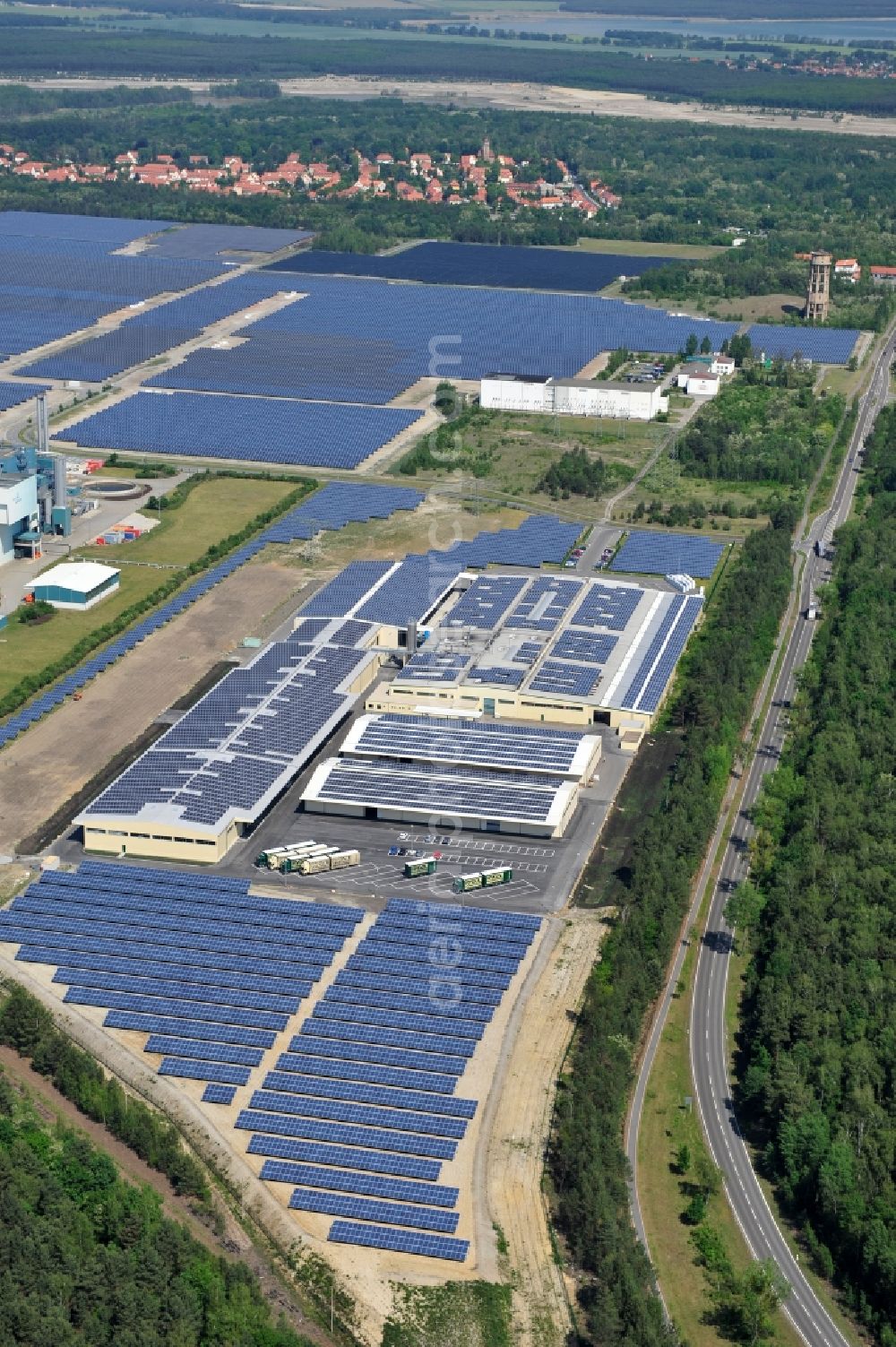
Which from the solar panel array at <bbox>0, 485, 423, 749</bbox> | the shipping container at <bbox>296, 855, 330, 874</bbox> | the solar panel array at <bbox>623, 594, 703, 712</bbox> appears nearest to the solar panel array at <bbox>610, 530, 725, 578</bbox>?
the solar panel array at <bbox>623, 594, 703, 712</bbox>

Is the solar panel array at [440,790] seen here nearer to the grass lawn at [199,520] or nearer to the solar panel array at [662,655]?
the solar panel array at [662,655]

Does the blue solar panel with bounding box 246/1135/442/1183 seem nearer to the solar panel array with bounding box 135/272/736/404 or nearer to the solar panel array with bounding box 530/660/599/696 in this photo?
the solar panel array with bounding box 530/660/599/696

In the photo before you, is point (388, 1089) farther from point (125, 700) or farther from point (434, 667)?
point (125, 700)

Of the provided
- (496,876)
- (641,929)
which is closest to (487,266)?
(496,876)

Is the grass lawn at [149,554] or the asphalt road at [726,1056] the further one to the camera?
the grass lawn at [149,554]

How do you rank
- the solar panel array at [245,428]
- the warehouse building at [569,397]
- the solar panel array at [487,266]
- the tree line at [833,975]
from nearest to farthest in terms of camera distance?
the tree line at [833,975] → the solar panel array at [245,428] → the warehouse building at [569,397] → the solar panel array at [487,266]

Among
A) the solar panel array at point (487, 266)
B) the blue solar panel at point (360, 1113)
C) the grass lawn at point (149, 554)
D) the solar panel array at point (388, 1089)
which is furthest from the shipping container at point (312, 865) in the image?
the solar panel array at point (487, 266)
